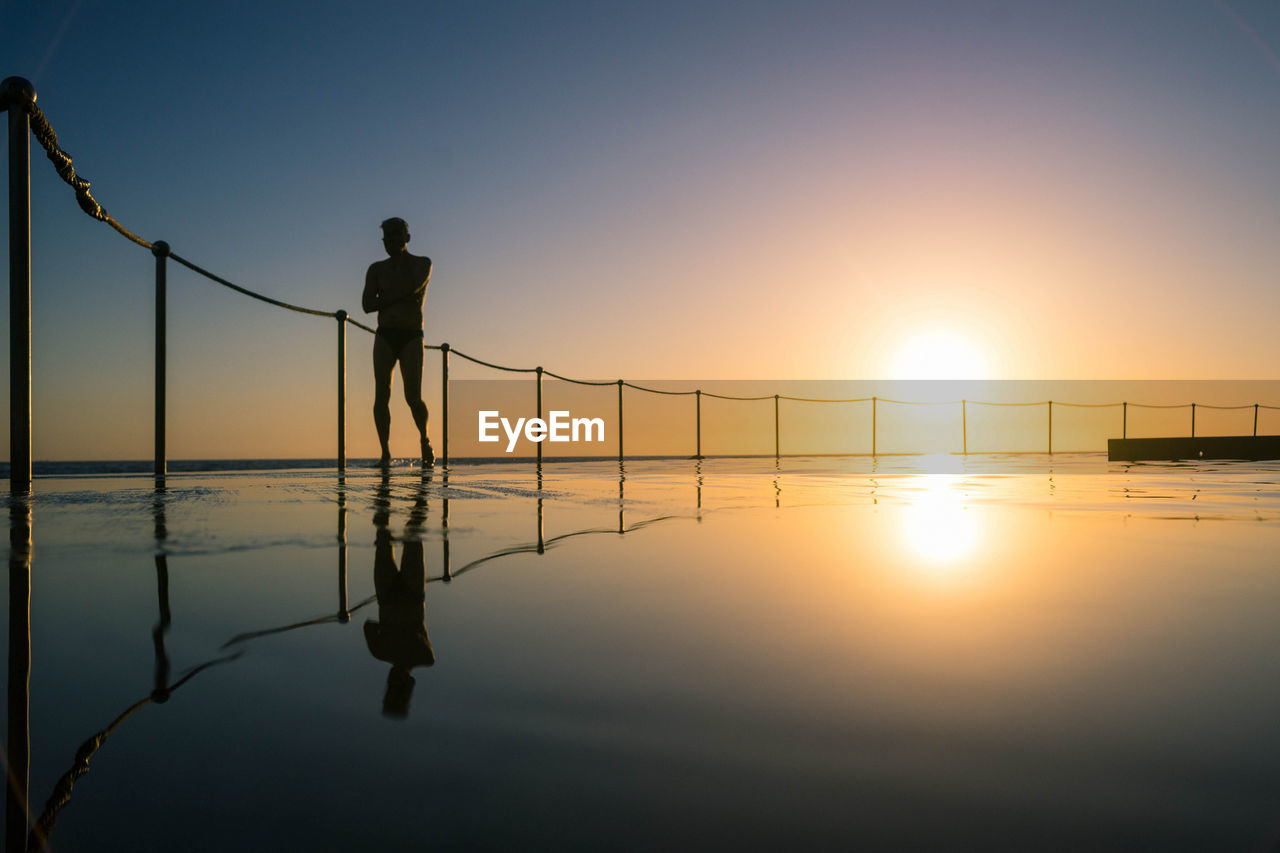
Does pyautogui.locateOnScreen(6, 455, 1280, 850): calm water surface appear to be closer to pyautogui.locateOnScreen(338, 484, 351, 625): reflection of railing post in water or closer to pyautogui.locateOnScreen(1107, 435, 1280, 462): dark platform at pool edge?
pyautogui.locateOnScreen(338, 484, 351, 625): reflection of railing post in water

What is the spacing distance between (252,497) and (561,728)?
8.60ft

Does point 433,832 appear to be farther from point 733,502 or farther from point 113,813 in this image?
point 733,502

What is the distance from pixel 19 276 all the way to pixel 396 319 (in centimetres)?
277

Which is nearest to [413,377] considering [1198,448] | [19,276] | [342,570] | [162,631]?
[19,276]

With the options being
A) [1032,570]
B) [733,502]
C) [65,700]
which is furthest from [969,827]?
[733,502]

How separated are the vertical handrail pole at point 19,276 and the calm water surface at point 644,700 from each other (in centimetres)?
171

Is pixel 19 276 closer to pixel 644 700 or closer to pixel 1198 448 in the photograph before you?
pixel 644 700

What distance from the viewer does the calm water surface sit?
411 millimetres

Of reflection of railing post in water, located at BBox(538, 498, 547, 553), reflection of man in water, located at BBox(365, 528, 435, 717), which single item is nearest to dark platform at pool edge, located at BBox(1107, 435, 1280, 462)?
reflection of railing post in water, located at BBox(538, 498, 547, 553)

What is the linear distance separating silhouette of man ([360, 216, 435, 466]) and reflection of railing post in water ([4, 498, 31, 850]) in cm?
426

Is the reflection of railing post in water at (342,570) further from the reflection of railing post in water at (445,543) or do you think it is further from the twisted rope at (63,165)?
the twisted rope at (63,165)

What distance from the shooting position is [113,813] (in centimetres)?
41

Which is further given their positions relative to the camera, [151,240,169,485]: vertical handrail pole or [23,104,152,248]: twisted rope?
[151,240,169,485]: vertical handrail pole

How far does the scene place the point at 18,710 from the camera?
0.56 meters
